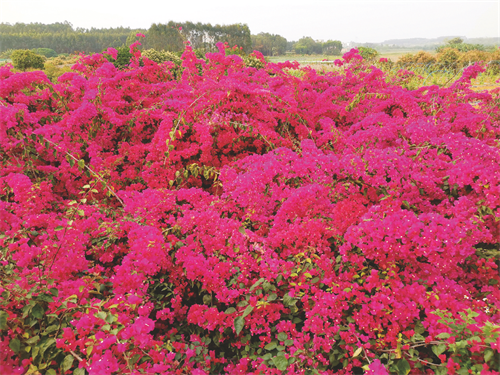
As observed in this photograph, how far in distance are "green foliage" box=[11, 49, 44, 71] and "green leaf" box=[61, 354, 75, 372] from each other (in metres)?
22.1

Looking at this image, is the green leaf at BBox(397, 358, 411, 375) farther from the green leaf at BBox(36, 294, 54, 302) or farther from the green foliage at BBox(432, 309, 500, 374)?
the green leaf at BBox(36, 294, 54, 302)

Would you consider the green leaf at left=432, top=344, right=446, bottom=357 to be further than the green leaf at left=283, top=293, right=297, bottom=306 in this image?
No

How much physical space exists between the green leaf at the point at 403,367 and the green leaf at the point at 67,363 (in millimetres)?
1693

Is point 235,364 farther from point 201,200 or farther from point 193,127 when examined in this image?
point 193,127

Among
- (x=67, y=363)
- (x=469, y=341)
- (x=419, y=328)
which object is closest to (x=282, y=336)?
(x=419, y=328)

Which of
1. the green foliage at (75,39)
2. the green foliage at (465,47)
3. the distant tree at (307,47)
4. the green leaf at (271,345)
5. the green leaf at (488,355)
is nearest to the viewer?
the green leaf at (488,355)

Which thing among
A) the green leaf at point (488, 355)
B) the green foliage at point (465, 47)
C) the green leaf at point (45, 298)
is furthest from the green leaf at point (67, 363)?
the green foliage at point (465, 47)

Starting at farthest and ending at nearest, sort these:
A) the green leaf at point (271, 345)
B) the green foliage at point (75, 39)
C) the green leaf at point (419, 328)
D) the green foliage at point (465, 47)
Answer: the green foliage at point (75, 39) < the green foliage at point (465, 47) < the green leaf at point (271, 345) < the green leaf at point (419, 328)

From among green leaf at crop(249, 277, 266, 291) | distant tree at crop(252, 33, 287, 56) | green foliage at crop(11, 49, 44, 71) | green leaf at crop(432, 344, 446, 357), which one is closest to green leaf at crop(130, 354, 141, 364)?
green leaf at crop(249, 277, 266, 291)

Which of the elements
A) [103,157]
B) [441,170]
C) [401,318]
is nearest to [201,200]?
[103,157]

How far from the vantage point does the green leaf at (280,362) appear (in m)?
1.59

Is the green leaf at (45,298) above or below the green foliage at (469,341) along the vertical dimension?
above

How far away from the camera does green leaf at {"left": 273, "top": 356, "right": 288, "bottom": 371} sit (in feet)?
5.21

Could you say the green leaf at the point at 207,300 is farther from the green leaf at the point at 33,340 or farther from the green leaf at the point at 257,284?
the green leaf at the point at 33,340
